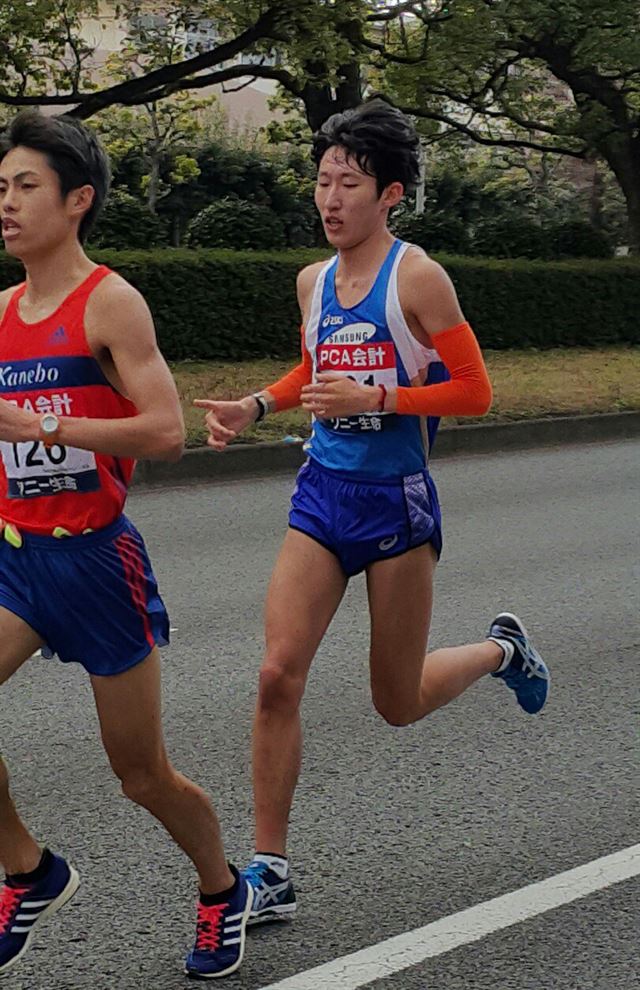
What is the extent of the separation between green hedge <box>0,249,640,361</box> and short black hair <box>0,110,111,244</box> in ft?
45.3

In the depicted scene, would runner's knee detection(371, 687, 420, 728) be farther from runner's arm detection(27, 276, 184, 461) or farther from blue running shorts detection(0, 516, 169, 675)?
runner's arm detection(27, 276, 184, 461)

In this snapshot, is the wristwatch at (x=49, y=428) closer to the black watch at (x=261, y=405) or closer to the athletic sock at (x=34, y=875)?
the athletic sock at (x=34, y=875)

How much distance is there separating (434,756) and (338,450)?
5.43ft

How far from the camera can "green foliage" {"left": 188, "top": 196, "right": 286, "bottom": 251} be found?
23625 millimetres

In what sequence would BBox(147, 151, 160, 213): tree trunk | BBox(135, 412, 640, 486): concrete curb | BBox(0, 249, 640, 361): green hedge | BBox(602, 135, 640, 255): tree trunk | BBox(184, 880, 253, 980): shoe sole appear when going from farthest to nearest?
BBox(147, 151, 160, 213): tree trunk
BBox(602, 135, 640, 255): tree trunk
BBox(0, 249, 640, 361): green hedge
BBox(135, 412, 640, 486): concrete curb
BBox(184, 880, 253, 980): shoe sole

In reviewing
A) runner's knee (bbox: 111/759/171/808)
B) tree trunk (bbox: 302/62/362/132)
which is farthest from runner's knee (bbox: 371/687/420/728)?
tree trunk (bbox: 302/62/362/132)

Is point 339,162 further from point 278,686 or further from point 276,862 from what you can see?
point 276,862

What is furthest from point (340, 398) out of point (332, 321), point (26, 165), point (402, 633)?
point (26, 165)

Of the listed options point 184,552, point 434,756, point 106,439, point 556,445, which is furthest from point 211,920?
point 556,445

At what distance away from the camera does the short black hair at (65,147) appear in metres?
3.35

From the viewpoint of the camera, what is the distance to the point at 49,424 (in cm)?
317

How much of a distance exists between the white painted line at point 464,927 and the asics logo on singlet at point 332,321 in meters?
1.55

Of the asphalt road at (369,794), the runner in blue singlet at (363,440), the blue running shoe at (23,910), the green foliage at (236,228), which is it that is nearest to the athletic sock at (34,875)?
the blue running shoe at (23,910)

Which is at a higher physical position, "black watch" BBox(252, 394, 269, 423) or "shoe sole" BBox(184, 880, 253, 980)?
"black watch" BBox(252, 394, 269, 423)
